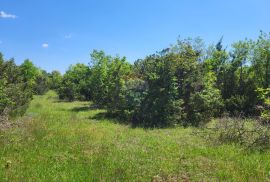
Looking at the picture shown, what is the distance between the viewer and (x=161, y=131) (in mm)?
17453

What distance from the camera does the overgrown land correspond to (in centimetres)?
971

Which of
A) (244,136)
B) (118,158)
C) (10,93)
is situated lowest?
(118,158)

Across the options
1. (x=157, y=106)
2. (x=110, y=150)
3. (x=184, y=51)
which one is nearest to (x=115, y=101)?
(x=157, y=106)

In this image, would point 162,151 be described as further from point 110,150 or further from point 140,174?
point 140,174

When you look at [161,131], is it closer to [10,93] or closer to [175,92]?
[175,92]

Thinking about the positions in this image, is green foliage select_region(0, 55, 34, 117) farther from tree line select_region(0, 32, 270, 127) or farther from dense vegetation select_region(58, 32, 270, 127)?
dense vegetation select_region(58, 32, 270, 127)

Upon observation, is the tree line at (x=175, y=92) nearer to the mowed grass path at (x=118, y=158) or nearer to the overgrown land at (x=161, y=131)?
the overgrown land at (x=161, y=131)

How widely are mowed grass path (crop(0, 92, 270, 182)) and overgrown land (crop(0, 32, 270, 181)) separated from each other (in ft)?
0.09

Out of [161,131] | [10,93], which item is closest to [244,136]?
[161,131]

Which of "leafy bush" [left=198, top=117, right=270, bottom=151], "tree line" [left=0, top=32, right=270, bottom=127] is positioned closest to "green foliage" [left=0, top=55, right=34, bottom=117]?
"tree line" [left=0, top=32, right=270, bottom=127]

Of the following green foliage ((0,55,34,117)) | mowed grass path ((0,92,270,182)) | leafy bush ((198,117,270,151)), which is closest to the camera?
mowed grass path ((0,92,270,182))

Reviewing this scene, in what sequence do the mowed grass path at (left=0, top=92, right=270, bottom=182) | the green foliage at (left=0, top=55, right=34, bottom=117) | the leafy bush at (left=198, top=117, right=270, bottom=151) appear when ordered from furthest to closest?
1. the green foliage at (left=0, top=55, right=34, bottom=117)
2. the leafy bush at (left=198, top=117, right=270, bottom=151)
3. the mowed grass path at (left=0, top=92, right=270, bottom=182)

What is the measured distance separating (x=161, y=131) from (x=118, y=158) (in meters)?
6.68

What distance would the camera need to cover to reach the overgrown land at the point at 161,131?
971cm
